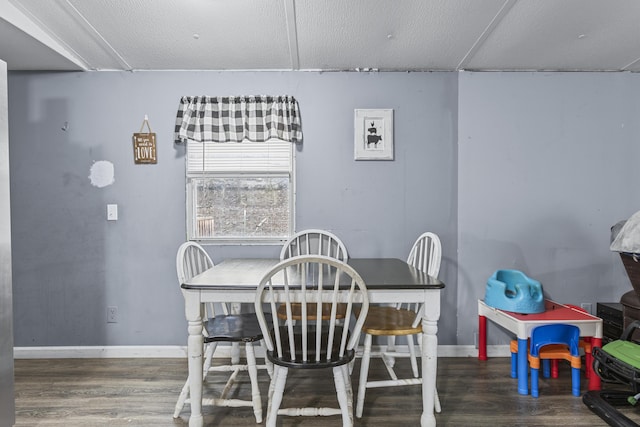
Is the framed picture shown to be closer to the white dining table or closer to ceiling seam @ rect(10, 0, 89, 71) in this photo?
the white dining table

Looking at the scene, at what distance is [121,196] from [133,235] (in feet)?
0.99

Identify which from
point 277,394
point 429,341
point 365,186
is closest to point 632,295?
point 429,341

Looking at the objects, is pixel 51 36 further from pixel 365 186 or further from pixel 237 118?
pixel 365 186

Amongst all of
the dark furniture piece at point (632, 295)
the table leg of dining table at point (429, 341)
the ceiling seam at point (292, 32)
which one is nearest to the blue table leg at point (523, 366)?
the dark furniture piece at point (632, 295)

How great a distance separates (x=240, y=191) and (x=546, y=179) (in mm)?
2290

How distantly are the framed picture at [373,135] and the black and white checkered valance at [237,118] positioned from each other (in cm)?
44

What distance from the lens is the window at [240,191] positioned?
9.62 ft

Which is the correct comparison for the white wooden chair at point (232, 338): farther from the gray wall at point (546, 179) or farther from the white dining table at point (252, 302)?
the gray wall at point (546, 179)

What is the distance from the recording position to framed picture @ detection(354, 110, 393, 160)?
2.91m

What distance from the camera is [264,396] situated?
7.50 feet

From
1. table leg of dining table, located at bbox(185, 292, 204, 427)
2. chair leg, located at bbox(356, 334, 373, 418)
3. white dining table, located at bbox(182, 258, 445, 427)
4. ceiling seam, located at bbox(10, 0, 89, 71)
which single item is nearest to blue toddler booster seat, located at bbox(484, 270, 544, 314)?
white dining table, located at bbox(182, 258, 445, 427)

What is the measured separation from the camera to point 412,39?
2.46 metres

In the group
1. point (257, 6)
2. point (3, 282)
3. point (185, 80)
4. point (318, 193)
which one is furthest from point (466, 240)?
point (3, 282)

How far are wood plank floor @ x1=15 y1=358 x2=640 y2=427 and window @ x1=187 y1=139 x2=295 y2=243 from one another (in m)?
0.98
